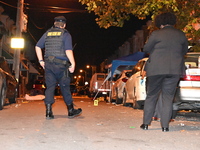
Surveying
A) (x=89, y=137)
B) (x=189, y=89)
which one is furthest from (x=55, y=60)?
(x=189, y=89)

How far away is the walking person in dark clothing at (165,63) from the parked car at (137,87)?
4767 millimetres

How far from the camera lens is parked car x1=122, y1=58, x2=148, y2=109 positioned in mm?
11820

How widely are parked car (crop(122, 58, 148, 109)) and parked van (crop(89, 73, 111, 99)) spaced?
22.1ft

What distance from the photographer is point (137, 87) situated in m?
12.3

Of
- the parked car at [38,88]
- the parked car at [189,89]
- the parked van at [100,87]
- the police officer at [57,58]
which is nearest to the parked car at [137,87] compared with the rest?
the parked car at [189,89]

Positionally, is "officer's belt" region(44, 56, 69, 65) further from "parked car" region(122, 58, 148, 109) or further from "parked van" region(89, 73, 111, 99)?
"parked van" region(89, 73, 111, 99)

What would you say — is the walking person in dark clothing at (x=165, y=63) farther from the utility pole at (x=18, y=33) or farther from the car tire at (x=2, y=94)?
the utility pole at (x=18, y=33)

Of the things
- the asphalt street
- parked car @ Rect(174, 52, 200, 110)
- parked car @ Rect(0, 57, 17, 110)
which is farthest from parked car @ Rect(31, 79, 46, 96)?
the asphalt street

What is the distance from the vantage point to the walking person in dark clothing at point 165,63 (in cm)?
664

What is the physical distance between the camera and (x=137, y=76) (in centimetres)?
1269

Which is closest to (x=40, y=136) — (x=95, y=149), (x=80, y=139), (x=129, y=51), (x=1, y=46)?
(x=80, y=139)

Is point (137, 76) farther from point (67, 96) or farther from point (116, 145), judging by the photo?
point (116, 145)

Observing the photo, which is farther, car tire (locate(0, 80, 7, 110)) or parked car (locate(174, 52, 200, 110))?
car tire (locate(0, 80, 7, 110))

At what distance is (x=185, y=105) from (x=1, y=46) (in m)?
28.0
